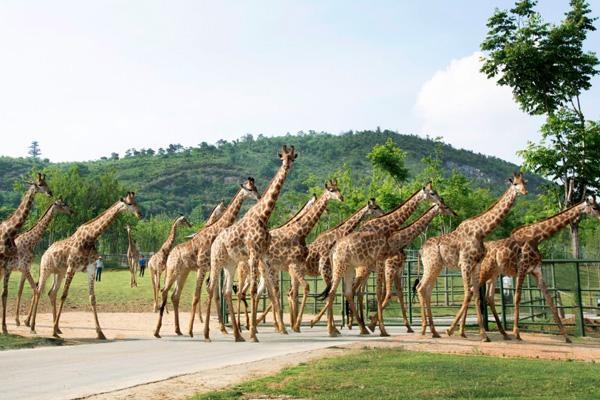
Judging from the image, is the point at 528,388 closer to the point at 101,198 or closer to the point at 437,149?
the point at 437,149

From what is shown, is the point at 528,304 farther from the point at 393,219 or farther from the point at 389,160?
the point at 389,160

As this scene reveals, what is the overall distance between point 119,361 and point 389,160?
82.5 ft

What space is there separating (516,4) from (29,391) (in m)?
20.2

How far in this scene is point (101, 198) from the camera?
215 feet

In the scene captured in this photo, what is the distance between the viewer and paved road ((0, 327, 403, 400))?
26.3ft

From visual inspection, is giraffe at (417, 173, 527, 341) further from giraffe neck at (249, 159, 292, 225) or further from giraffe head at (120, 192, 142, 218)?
giraffe head at (120, 192, 142, 218)

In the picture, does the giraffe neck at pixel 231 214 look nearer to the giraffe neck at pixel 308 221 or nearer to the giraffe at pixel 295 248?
the giraffe at pixel 295 248

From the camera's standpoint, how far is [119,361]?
10156mm

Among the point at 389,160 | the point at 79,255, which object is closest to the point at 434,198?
the point at 79,255

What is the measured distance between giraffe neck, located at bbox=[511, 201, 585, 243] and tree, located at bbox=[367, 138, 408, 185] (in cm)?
1886

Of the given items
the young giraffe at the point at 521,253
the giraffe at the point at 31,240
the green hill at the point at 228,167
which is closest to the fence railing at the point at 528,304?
the young giraffe at the point at 521,253

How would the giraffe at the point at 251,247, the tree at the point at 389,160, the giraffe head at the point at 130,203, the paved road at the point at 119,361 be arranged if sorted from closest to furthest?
the paved road at the point at 119,361, the giraffe at the point at 251,247, the giraffe head at the point at 130,203, the tree at the point at 389,160

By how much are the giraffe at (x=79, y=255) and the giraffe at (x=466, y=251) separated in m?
7.20

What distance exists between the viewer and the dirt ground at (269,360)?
7824 millimetres
